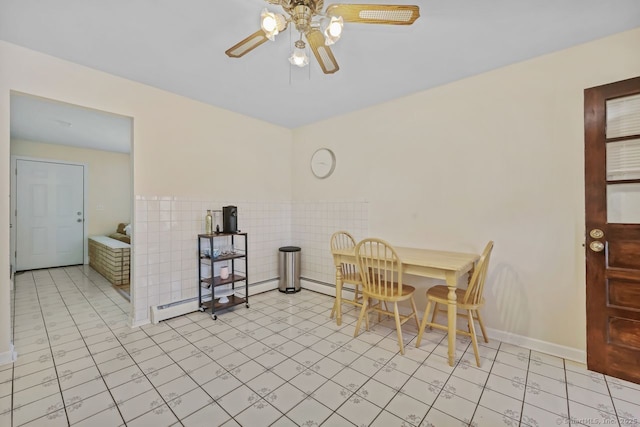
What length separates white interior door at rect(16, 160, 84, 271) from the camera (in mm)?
4578

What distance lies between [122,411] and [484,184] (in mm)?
3018

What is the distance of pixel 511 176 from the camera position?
7.45 ft

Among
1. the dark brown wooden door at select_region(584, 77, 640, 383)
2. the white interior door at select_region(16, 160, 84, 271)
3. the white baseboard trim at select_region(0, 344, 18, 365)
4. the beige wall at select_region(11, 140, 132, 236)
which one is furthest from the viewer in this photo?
the beige wall at select_region(11, 140, 132, 236)

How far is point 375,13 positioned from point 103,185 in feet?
20.2

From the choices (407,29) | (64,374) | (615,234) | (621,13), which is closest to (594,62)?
(621,13)

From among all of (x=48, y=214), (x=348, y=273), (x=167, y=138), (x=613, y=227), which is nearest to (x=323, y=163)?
(x=348, y=273)

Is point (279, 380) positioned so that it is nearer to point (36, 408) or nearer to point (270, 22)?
point (36, 408)

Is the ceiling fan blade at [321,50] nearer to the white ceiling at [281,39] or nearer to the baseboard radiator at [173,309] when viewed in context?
the white ceiling at [281,39]

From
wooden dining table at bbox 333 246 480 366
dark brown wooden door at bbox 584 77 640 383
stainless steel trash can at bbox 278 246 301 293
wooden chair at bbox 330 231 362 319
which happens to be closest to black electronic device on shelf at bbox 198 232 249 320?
stainless steel trash can at bbox 278 246 301 293

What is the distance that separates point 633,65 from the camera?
184 cm

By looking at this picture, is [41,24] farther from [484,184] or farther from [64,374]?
[484,184]

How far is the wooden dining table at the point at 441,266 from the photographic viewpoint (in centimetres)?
199

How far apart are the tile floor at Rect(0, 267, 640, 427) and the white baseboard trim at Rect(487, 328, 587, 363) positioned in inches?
3.3

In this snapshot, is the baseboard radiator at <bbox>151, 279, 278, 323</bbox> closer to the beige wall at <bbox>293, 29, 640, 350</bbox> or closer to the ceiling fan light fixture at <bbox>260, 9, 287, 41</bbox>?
the beige wall at <bbox>293, 29, 640, 350</bbox>
